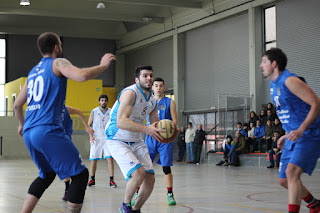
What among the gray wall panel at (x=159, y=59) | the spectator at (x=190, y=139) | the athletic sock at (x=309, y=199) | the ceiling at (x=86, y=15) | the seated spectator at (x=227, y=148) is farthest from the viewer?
the gray wall panel at (x=159, y=59)

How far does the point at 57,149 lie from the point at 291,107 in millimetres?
2612

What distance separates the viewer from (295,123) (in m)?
5.59

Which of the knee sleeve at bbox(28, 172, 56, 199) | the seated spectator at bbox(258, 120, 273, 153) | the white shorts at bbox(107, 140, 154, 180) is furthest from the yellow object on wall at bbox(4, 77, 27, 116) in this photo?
the knee sleeve at bbox(28, 172, 56, 199)

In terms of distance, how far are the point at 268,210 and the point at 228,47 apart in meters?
20.4

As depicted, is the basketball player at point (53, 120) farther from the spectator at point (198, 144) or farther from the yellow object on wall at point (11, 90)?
the yellow object on wall at point (11, 90)

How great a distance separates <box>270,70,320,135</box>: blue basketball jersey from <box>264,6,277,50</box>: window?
19167mm

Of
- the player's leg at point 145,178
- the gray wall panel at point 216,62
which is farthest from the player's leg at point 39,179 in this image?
the gray wall panel at point 216,62

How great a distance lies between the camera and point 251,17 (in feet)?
80.3

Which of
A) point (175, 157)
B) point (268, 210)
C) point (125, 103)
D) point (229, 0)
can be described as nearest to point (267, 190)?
point (268, 210)

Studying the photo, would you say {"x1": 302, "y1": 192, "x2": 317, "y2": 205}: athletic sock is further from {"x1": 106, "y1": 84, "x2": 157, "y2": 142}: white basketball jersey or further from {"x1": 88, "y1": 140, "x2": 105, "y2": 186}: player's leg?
{"x1": 88, "y1": 140, "x2": 105, "y2": 186}: player's leg

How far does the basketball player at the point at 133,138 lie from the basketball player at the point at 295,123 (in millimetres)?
1448

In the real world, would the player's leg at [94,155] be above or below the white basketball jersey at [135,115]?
below

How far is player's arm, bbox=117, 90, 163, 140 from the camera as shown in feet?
18.8

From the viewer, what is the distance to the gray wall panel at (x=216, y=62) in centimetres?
2598
